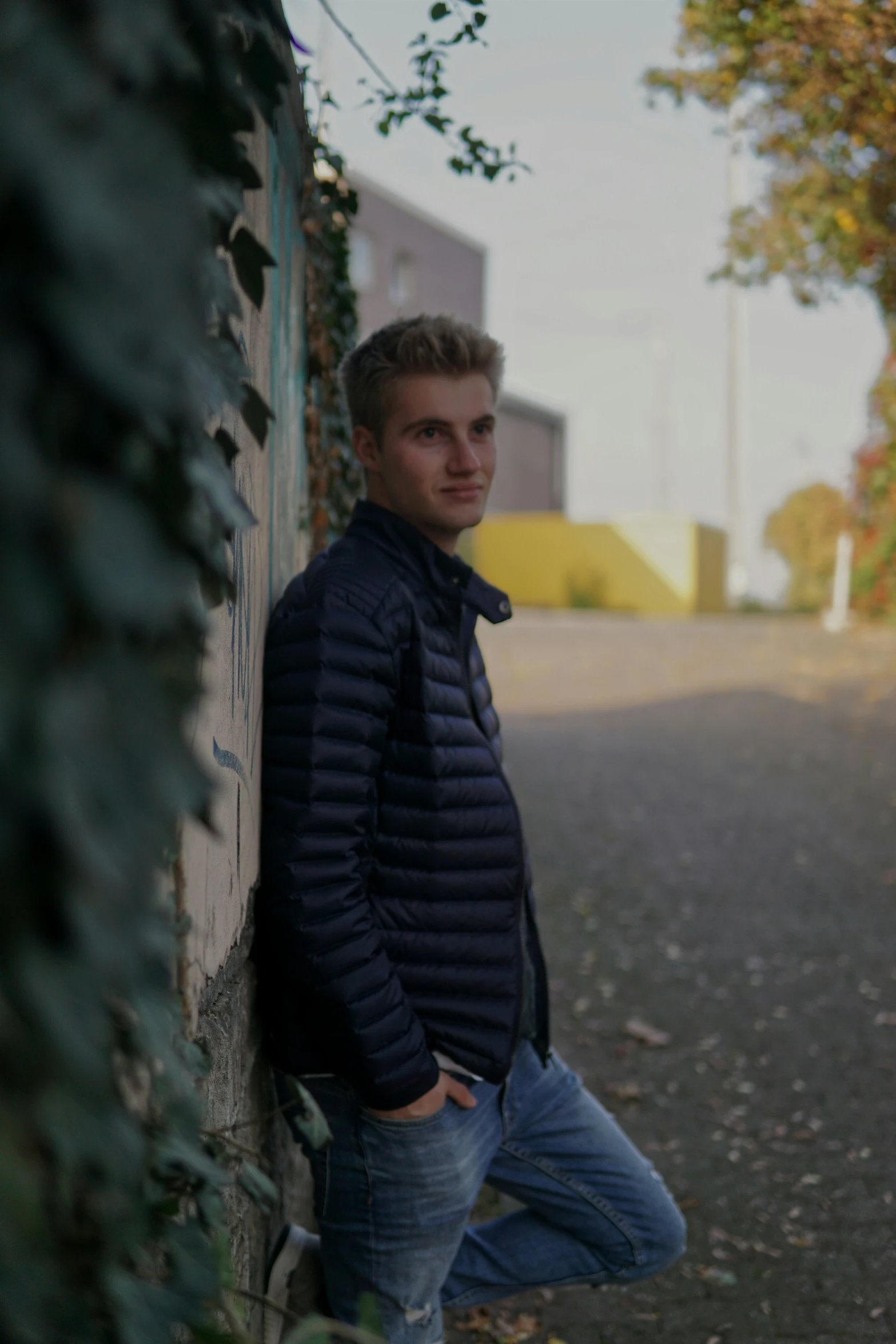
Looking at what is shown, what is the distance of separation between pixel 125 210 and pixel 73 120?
0.07 metres

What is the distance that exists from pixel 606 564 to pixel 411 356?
27.6 m

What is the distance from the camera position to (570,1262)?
10.0ft

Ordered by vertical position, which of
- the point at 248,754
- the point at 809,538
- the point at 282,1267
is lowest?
the point at 282,1267

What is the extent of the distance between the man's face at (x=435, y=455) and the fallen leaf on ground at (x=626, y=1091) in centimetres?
275

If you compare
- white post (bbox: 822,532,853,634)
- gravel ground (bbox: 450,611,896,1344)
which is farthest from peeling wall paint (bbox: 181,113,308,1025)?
white post (bbox: 822,532,853,634)

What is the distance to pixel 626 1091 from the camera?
4887mm

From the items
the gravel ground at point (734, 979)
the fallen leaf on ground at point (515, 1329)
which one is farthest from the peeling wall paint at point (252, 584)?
the gravel ground at point (734, 979)

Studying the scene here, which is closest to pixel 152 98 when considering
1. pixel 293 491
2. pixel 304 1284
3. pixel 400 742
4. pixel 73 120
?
pixel 73 120

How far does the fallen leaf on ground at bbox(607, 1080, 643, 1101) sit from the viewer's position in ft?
15.9

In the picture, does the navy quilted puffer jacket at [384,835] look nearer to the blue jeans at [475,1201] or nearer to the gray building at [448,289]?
the blue jeans at [475,1201]

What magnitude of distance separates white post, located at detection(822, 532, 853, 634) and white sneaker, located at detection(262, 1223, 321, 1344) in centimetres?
1895

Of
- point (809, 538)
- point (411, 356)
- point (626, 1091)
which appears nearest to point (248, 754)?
point (411, 356)

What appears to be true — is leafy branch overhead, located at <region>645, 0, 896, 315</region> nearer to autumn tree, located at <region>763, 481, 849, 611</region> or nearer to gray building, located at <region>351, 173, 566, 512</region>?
autumn tree, located at <region>763, 481, 849, 611</region>

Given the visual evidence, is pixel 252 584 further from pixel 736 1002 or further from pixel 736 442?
pixel 736 442
